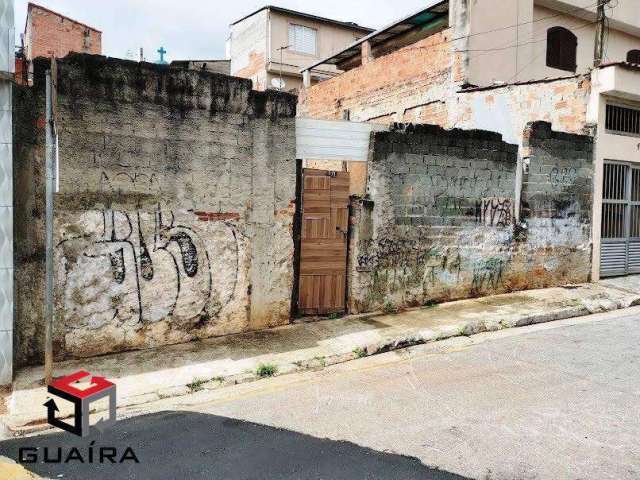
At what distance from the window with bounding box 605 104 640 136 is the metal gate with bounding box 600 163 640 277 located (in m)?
0.76

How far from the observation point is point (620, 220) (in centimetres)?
1148

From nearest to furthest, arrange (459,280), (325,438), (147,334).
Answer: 1. (325,438)
2. (147,334)
3. (459,280)

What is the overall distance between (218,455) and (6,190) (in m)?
3.67

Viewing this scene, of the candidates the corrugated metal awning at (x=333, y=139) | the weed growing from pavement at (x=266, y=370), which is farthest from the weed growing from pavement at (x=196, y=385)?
the corrugated metal awning at (x=333, y=139)

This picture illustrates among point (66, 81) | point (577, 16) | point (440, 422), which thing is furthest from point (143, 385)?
point (577, 16)

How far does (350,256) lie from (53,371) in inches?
175

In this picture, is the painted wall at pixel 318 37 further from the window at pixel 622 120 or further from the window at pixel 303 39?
the window at pixel 622 120

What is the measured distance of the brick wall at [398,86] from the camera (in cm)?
1414

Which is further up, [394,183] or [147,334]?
[394,183]

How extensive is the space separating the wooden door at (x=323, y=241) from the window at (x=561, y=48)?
10444 millimetres

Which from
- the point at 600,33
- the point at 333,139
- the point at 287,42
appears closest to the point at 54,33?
the point at 287,42

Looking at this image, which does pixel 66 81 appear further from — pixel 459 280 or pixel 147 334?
pixel 459 280

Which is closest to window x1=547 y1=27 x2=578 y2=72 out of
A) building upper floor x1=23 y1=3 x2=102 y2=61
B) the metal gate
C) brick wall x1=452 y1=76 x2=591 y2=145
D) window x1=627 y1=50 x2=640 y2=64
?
window x1=627 y1=50 x2=640 y2=64

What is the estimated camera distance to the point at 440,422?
4.52 m
